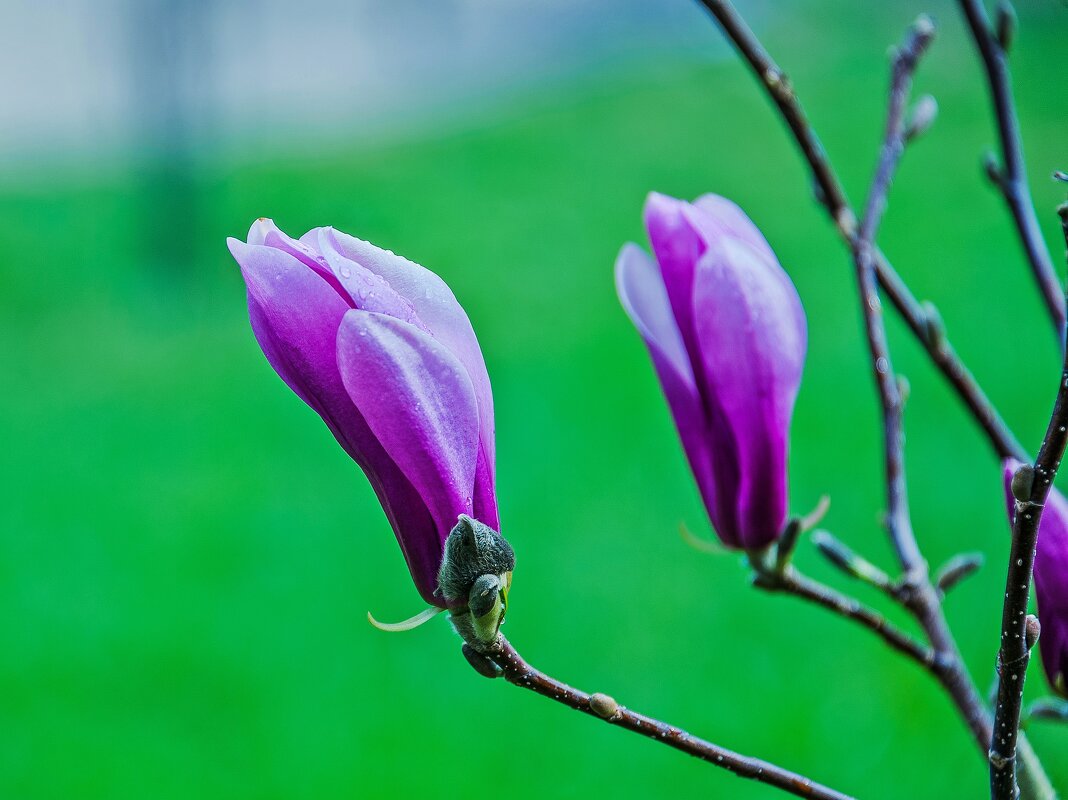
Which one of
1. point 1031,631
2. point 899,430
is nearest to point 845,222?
point 899,430

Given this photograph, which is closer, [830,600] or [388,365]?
[388,365]

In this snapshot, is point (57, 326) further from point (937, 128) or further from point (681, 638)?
point (937, 128)

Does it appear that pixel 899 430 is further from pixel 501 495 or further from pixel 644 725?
pixel 501 495

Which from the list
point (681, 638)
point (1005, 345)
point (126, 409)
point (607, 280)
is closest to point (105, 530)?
point (126, 409)

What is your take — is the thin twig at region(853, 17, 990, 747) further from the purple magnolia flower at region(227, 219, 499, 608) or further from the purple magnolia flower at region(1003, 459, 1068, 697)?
the purple magnolia flower at region(227, 219, 499, 608)

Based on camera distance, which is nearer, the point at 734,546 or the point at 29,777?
the point at 734,546

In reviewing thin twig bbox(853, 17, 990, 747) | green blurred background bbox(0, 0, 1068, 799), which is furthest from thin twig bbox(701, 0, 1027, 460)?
green blurred background bbox(0, 0, 1068, 799)
